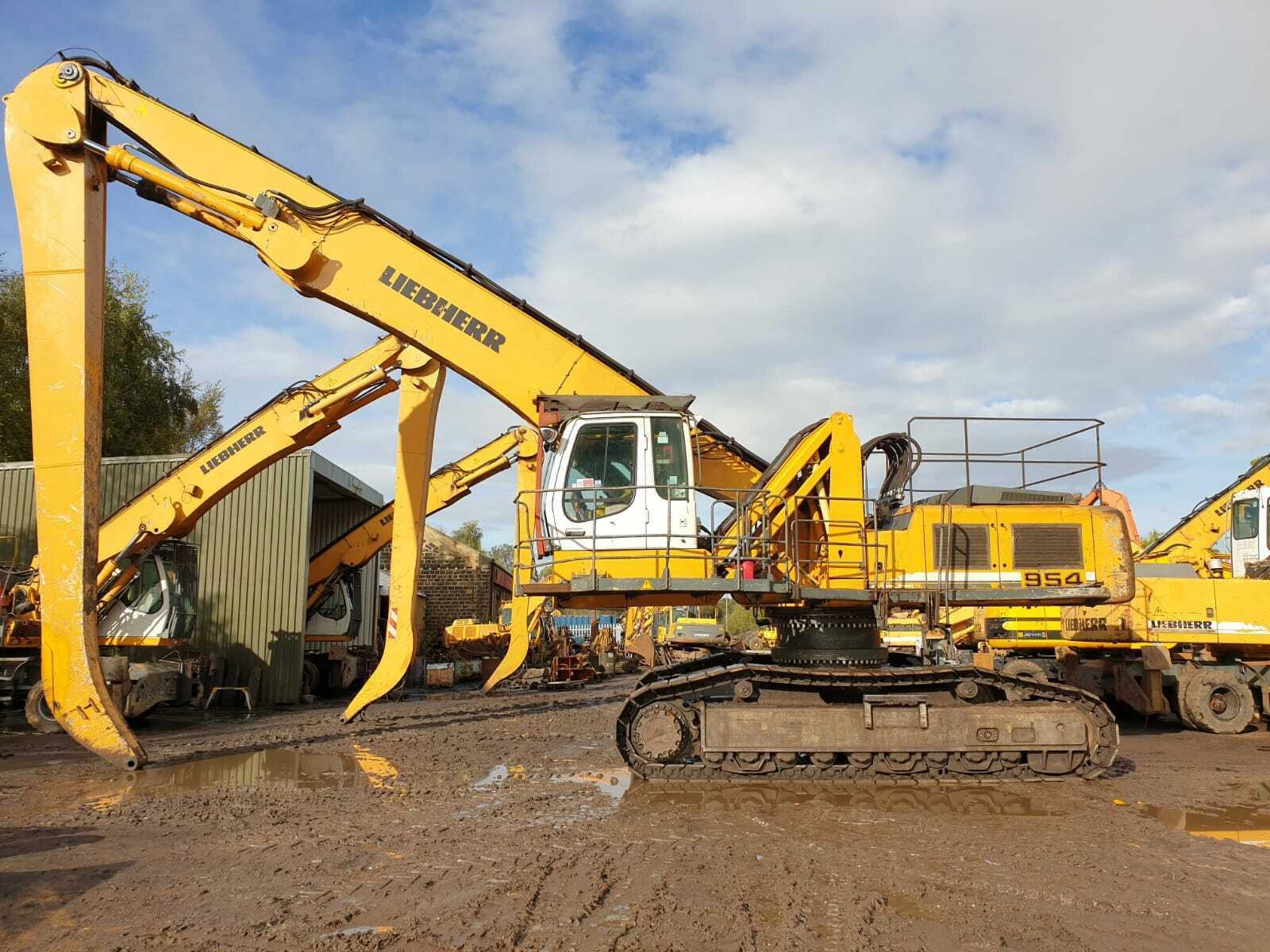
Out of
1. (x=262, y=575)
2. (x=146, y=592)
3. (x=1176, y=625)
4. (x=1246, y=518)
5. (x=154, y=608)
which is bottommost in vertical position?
(x=1176, y=625)

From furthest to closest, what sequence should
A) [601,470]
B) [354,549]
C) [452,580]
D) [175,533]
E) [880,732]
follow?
1. [452,580]
2. [354,549]
3. [175,533]
4. [601,470]
5. [880,732]

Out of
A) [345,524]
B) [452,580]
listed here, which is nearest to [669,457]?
[345,524]

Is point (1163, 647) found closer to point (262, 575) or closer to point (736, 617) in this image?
point (262, 575)

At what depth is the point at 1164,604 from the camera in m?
13.6

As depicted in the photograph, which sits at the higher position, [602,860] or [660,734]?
[660,734]

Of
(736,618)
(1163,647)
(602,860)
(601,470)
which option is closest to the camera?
(602,860)

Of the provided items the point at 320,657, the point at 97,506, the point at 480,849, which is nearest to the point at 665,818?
the point at 480,849

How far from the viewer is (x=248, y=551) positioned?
1944 centimetres

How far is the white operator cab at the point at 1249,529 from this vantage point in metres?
15.4

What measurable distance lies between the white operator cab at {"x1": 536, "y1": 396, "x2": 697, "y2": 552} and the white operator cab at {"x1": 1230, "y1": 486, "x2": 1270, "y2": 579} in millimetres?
12164

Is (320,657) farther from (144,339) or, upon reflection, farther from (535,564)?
(144,339)

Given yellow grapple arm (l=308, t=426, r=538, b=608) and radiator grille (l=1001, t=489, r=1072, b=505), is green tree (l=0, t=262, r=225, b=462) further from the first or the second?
radiator grille (l=1001, t=489, r=1072, b=505)

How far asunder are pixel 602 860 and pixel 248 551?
15.8 metres

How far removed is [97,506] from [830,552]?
7937 millimetres
